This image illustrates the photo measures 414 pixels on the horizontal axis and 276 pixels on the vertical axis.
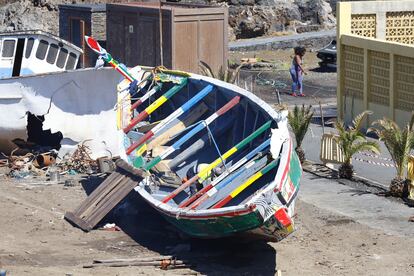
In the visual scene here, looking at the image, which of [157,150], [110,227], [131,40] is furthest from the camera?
[131,40]

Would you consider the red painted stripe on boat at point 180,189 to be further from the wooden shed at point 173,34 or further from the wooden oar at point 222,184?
the wooden shed at point 173,34

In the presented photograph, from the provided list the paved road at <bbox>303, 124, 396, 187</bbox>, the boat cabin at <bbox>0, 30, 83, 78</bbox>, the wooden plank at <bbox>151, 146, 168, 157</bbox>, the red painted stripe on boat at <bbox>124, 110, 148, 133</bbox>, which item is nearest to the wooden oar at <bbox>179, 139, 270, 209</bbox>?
the wooden plank at <bbox>151, 146, 168, 157</bbox>

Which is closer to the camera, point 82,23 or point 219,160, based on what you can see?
point 219,160

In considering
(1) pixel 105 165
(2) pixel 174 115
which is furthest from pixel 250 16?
(2) pixel 174 115

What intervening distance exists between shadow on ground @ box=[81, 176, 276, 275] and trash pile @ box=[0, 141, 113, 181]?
322 cm

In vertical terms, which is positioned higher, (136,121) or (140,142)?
(136,121)

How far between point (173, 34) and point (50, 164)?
7.88 meters

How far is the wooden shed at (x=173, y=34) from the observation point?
29250 mm

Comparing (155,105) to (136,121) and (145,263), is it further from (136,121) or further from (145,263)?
(145,263)

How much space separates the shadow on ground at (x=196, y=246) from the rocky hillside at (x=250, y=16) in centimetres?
3056

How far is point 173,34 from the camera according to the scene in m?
29.1

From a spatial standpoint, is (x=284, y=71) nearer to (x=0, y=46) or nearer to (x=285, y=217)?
(x=0, y=46)

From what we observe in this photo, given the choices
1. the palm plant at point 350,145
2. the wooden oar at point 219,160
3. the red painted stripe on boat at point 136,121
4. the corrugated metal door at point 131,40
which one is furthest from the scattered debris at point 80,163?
the corrugated metal door at point 131,40

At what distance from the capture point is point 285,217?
1431 cm
